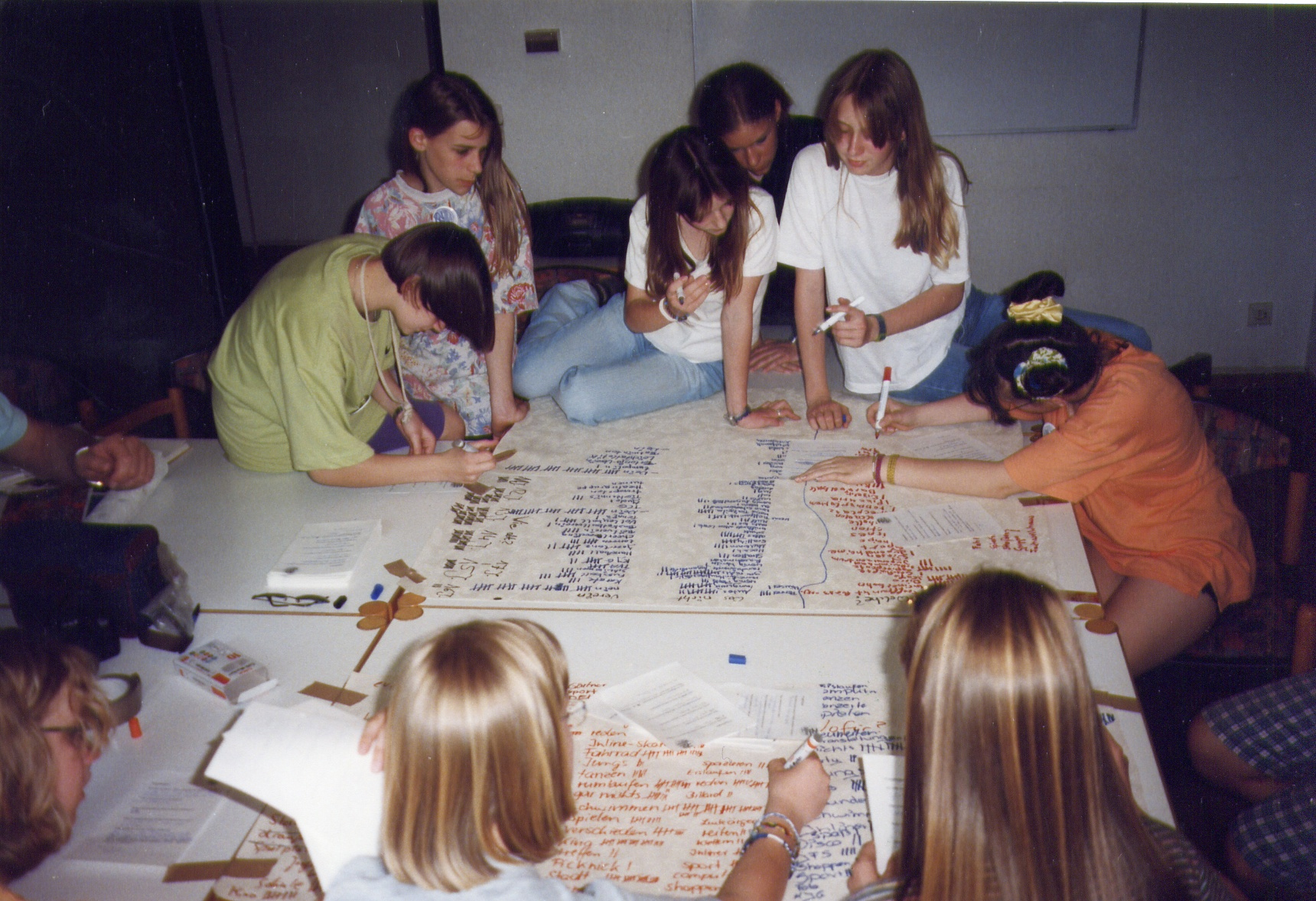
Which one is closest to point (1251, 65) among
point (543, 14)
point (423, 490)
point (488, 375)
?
point (543, 14)

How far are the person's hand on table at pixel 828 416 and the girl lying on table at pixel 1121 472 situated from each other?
29 cm

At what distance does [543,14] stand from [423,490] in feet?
9.37

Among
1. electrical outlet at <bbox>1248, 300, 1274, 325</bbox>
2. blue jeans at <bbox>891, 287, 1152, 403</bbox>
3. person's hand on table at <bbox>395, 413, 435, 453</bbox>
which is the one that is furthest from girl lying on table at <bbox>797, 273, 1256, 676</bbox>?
electrical outlet at <bbox>1248, 300, 1274, 325</bbox>

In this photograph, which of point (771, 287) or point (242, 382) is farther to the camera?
point (771, 287)

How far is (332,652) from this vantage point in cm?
152

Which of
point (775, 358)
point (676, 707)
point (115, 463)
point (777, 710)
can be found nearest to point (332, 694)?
point (676, 707)

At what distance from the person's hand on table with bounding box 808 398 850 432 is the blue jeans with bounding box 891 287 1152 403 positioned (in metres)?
0.23

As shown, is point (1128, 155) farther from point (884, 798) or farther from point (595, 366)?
point (884, 798)

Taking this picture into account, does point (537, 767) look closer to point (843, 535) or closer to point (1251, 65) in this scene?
point (843, 535)

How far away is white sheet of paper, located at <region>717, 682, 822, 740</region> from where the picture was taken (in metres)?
1.32

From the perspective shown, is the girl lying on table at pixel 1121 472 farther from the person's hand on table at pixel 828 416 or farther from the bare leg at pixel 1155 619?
the person's hand on table at pixel 828 416

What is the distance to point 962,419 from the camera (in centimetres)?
226

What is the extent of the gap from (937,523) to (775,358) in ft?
3.26

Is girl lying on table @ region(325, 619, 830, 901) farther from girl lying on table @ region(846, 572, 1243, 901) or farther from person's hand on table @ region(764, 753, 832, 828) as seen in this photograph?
girl lying on table @ region(846, 572, 1243, 901)
